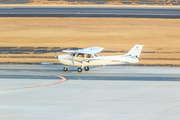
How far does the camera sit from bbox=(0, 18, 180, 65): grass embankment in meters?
43.2

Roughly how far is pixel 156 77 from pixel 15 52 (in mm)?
22207

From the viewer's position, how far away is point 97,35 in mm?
54344
